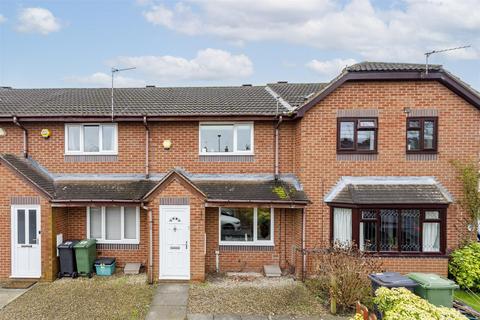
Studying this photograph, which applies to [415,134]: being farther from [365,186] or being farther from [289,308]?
[289,308]

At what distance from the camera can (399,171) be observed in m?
→ 11.1

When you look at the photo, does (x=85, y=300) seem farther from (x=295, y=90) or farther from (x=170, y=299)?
(x=295, y=90)

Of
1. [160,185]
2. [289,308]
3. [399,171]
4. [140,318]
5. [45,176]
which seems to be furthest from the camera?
[45,176]

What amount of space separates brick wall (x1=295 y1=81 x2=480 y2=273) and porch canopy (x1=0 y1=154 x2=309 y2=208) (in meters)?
0.96

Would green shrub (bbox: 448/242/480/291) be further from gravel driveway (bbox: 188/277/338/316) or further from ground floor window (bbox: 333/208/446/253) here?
gravel driveway (bbox: 188/277/338/316)

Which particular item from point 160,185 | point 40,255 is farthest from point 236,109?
point 40,255

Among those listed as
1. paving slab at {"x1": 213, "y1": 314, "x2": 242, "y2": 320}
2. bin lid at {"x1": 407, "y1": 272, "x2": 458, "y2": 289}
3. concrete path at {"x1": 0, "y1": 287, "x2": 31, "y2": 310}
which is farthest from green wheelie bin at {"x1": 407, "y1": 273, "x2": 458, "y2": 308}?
concrete path at {"x1": 0, "y1": 287, "x2": 31, "y2": 310}

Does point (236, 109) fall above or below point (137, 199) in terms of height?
above

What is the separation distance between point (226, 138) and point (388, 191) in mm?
5711

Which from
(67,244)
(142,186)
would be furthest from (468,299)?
(67,244)

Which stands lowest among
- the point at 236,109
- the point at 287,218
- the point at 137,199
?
the point at 287,218

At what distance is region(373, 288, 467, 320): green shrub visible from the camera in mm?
5500

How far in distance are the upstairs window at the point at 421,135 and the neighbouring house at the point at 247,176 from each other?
0.11 feet

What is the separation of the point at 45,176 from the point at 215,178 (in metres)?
6.00
